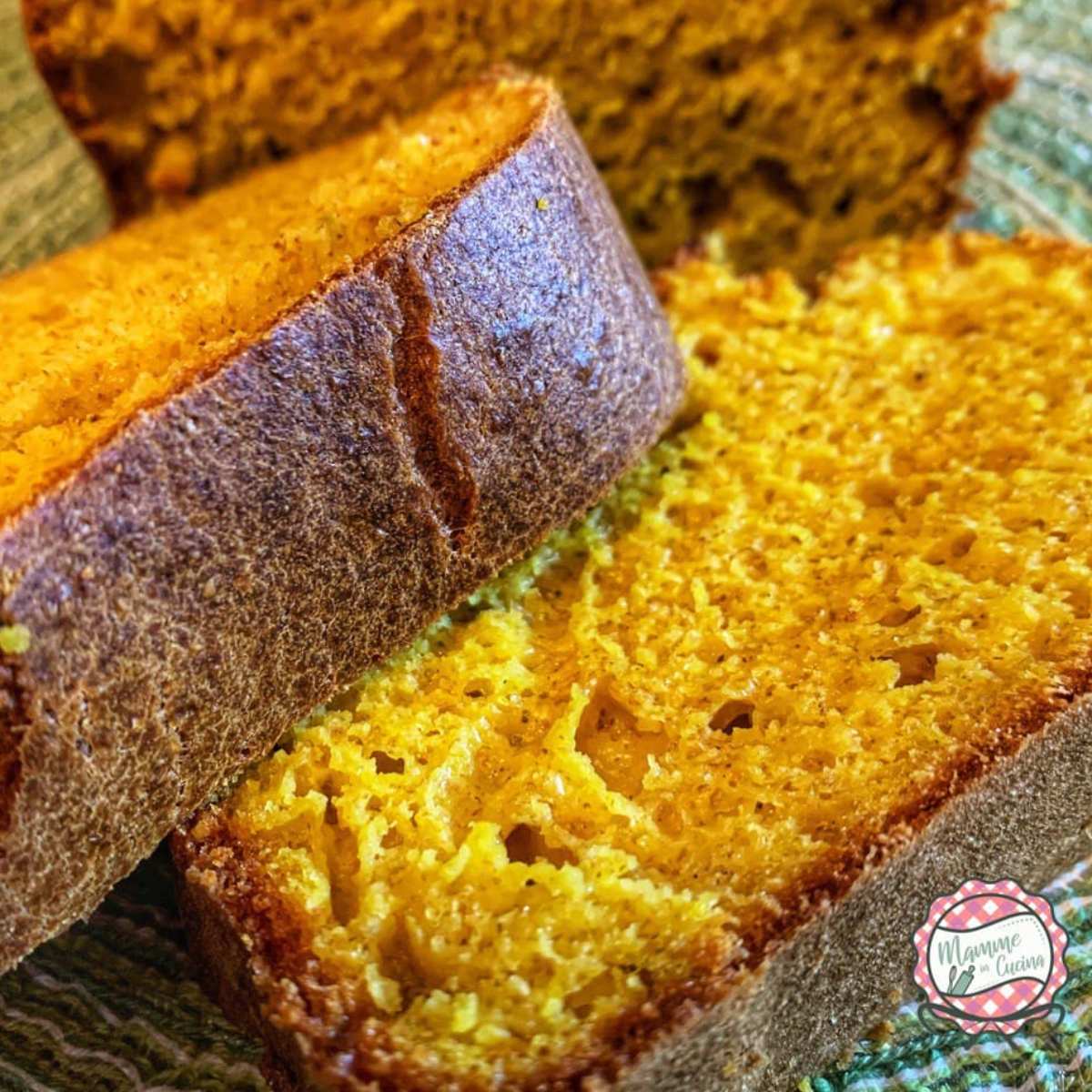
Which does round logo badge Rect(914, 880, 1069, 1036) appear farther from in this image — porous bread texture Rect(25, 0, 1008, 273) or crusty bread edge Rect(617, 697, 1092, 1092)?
porous bread texture Rect(25, 0, 1008, 273)

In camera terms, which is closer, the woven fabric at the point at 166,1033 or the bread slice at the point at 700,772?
the bread slice at the point at 700,772

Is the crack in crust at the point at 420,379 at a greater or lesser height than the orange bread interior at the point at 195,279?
lesser

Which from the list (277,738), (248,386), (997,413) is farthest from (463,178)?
(997,413)

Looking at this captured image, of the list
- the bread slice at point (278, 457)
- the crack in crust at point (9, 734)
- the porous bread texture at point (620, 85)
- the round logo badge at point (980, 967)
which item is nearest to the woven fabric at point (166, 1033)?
the round logo badge at point (980, 967)

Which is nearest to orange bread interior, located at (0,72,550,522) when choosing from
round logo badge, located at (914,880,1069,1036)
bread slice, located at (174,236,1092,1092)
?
bread slice, located at (174,236,1092,1092)

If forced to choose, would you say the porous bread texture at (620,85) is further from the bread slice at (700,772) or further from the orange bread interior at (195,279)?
the bread slice at (700,772)
